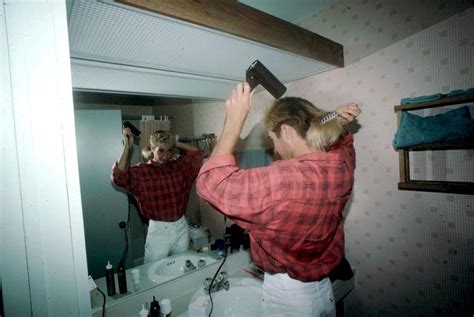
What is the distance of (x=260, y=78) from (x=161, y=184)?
2.67 ft

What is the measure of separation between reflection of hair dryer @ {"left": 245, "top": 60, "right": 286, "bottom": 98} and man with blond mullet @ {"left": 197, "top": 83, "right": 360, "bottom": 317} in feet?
0.20

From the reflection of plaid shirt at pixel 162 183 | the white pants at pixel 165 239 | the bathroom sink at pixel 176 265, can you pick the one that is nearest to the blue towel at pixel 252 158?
the reflection of plaid shirt at pixel 162 183

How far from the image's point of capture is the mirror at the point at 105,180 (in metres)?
1.10

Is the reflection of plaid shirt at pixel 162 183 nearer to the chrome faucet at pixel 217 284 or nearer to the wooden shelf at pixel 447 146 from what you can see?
the chrome faucet at pixel 217 284

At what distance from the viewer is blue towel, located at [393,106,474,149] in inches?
36.5

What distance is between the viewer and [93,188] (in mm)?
1116

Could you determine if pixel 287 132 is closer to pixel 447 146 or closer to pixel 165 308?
pixel 447 146

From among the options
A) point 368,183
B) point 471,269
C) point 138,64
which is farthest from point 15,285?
point 471,269

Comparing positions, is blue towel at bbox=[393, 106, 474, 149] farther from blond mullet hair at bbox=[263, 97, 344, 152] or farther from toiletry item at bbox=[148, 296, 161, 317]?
toiletry item at bbox=[148, 296, 161, 317]

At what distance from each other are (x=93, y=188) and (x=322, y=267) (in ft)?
3.60

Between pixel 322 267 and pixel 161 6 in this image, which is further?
pixel 322 267

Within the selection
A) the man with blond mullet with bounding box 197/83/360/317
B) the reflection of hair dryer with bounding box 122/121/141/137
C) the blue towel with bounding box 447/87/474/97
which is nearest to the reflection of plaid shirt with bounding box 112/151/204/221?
the reflection of hair dryer with bounding box 122/121/141/137

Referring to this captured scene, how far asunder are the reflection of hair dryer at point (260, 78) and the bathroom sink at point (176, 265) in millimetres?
1121

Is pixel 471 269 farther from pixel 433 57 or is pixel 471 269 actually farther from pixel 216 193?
pixel 216 193
